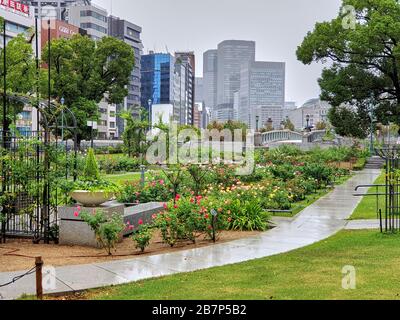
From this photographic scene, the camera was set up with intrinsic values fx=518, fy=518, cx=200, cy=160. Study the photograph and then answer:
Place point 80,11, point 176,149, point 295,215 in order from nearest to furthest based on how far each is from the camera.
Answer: point 295,215
point 176,149
point 80,11

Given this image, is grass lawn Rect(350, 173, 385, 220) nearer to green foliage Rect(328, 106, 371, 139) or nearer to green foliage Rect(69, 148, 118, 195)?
green foliage Rect(69, 148, 118, 195)

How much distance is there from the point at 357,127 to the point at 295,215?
3246 cm

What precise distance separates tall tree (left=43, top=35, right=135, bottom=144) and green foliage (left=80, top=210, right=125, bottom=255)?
42.7 meters

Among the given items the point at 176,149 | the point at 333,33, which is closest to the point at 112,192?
the point at 176,149

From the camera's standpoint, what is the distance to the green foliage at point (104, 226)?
9539 mm

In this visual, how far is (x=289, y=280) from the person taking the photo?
A: 690cm

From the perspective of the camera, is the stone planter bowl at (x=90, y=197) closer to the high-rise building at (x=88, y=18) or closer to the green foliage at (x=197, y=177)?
the green foliage at (x=197, y=177)

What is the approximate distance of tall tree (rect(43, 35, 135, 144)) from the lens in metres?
53.3

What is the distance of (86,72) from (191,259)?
49.6m

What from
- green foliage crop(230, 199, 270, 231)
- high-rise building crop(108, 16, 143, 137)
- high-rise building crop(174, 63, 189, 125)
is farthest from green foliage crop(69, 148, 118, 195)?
high-rise building crop(174, 63, 189, 125)

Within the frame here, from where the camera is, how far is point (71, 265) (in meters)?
8.35

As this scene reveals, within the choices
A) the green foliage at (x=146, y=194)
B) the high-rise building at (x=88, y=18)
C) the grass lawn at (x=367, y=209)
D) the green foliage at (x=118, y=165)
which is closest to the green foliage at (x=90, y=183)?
the green foliage at (x=146, y=194)

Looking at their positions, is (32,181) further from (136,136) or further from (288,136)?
(288,136)
